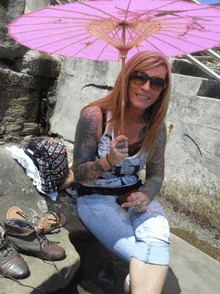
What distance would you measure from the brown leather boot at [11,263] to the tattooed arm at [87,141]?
1.80 ft

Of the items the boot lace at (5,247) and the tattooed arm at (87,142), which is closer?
the boot lace at (5,247)

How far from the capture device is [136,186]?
1.80m

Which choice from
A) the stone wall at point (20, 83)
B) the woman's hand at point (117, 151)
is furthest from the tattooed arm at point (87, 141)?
the stone wall at point (20, 83)

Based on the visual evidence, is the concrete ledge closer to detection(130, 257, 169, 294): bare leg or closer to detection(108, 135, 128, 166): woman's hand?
detection(130, 257, 169, 294): bare leg

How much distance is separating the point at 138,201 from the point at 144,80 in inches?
27.9

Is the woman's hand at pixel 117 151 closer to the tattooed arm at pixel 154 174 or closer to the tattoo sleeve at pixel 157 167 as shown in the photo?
the tattooed arm at pixel 154 174

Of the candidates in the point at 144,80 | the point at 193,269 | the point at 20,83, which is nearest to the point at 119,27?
the point at 144,80

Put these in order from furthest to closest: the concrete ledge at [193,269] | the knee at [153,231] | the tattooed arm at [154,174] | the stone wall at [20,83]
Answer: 1. the stone wall at [20,83]
2. the concrete ledge at [193,269]
3. the tattooed arm at [154,174]
4. the knee at [153,231]

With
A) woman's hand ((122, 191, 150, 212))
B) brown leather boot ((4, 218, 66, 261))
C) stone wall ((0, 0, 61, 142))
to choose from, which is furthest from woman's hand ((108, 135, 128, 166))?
stone wall ((0, 0, 61, 142))

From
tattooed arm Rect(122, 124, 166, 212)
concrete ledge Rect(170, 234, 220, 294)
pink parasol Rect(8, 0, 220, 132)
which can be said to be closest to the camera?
pink parasol Rect(8, 0, 220, 132)

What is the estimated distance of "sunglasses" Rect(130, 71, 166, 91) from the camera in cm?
148

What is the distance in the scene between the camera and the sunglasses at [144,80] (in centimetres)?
148

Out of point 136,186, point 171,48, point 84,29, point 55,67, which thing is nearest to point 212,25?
point 171,48

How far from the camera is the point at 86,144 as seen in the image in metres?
1.59
